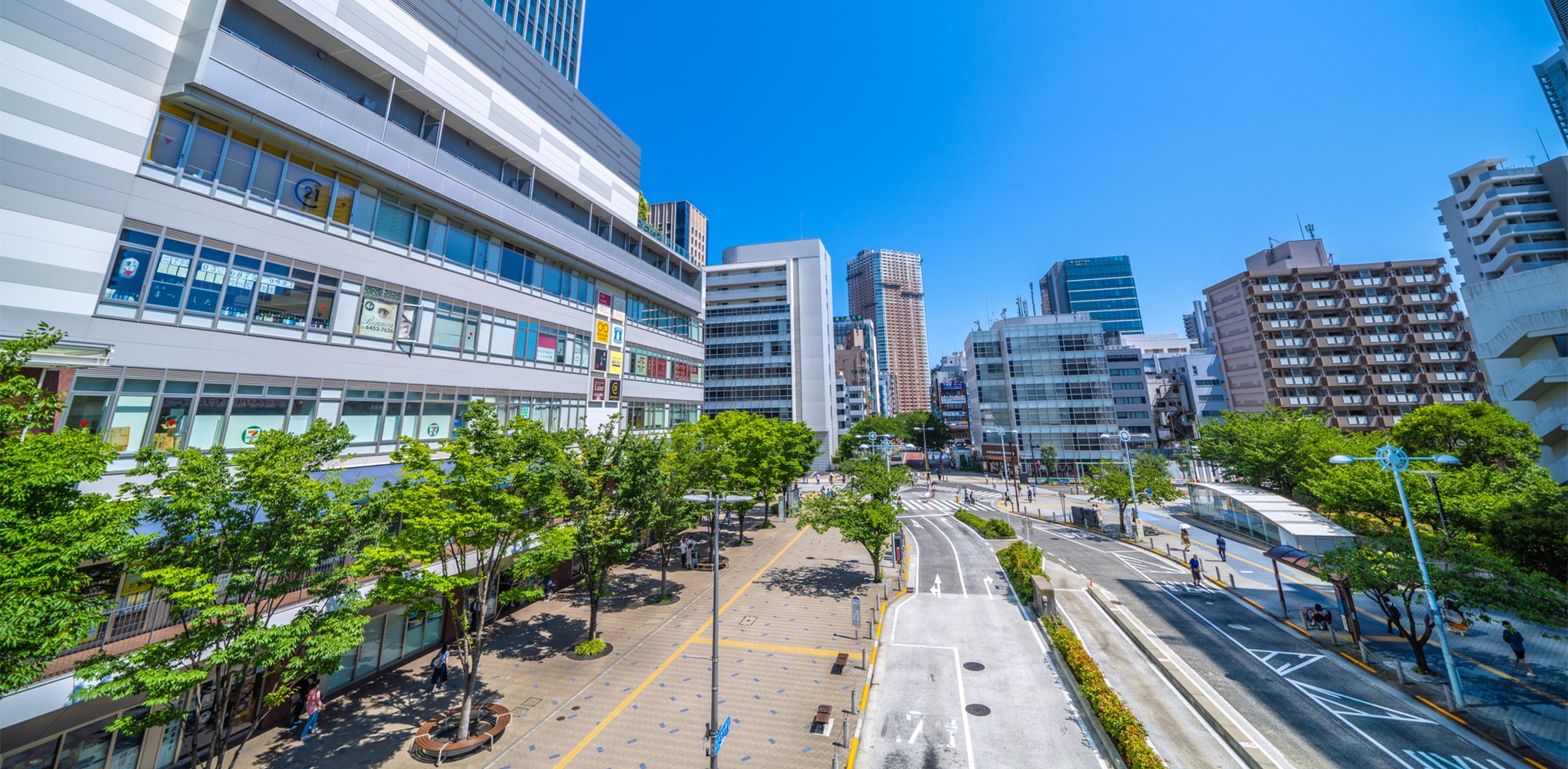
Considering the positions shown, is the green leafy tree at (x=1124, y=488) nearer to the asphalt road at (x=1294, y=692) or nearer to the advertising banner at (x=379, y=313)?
the asphalt road at (x=1294, y=692)

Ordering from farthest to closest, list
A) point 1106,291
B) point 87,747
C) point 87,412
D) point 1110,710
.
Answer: point 1106,291 → point 1110,710 → point 87,412 → point 87,747

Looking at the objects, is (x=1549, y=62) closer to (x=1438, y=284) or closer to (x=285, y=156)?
(x=1438, y=284)

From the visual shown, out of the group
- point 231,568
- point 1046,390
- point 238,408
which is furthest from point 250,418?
point 1046,390

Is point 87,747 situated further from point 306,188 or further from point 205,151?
point 306,188

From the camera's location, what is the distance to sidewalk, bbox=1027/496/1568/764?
14.3m

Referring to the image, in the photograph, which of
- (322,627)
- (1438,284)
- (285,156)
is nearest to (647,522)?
(322,627)

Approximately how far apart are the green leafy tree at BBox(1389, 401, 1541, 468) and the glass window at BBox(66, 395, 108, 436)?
6189cm

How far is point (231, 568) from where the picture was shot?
11.5 metres

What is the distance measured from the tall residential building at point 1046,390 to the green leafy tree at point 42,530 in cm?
8068

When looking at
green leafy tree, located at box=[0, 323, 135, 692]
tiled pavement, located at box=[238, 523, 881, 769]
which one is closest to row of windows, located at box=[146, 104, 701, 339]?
green leafy tree, located at box=[0, 323, 135, 692]

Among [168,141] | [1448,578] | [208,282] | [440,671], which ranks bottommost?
[440,671]

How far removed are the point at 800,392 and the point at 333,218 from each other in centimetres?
6824

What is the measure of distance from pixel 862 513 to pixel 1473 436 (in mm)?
42005

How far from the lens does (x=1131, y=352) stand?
3497 inches
